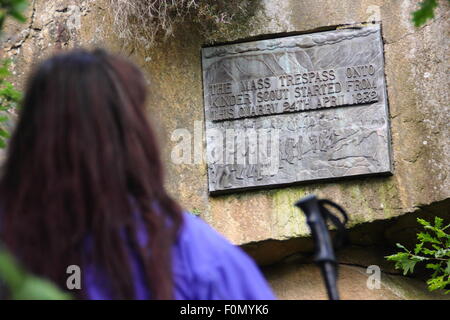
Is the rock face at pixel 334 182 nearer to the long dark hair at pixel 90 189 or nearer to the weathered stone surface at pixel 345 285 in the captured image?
the weathered stone surface at pixel 345 285

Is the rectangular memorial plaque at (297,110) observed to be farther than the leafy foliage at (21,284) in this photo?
Yes

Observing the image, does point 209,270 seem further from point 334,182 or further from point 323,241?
point 334,182

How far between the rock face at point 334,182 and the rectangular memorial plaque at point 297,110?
0.06m

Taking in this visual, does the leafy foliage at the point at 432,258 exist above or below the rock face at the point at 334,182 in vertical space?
below

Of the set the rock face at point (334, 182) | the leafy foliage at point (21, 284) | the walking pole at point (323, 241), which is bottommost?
the leafy foliage at point (21, 284)

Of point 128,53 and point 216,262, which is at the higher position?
point 128,53

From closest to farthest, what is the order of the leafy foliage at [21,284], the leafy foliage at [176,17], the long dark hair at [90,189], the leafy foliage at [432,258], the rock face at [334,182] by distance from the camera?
the leafy foliage at [21,284] → the long dark hair at [90,189] → the leafy foliage at [432,258] → the rock face at [334,182] → the leafy foliage at [176,17]

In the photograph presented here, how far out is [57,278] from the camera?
4.01ft

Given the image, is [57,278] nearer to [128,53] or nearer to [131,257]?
[131,257]

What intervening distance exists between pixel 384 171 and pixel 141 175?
2.93 metres

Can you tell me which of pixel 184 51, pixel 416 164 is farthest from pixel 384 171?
pixel 184 51

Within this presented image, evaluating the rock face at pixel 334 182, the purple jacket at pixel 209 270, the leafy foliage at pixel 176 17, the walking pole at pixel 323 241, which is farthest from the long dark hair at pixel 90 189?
the leafy foliage at pixel 176 17

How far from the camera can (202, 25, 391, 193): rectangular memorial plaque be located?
4.09m

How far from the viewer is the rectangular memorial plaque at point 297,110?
13.4ft
